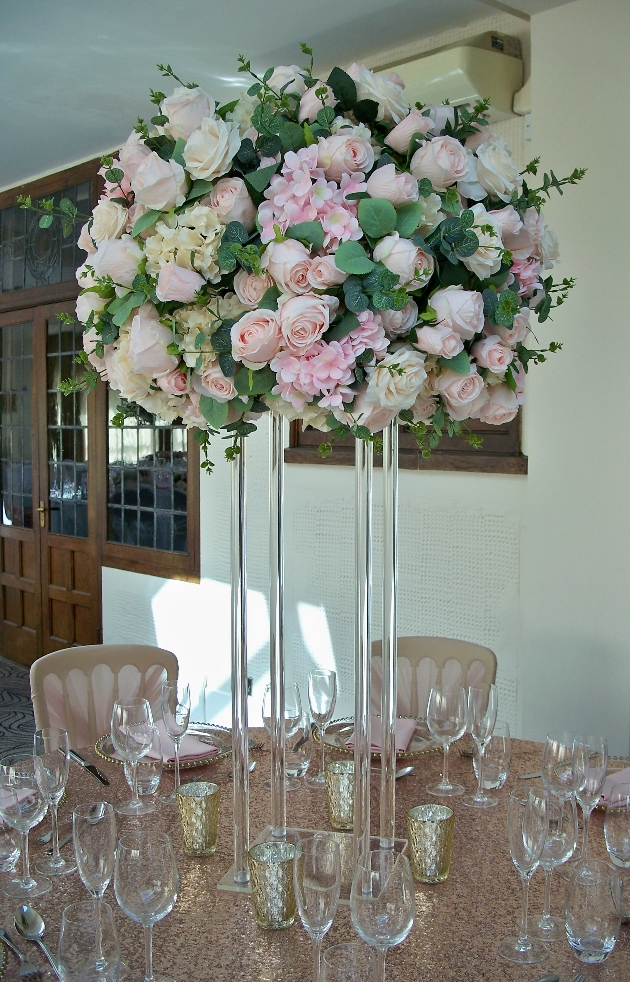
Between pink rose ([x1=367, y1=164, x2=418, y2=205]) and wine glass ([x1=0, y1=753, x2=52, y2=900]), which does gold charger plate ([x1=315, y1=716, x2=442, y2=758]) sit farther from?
pink rose ([x1=367, y1=164, x2=418, y2=205])

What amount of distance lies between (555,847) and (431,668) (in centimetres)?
135

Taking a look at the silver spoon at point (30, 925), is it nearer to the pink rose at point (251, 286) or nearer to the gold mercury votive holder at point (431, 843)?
the gold mercury votive holder at point (431, 843)

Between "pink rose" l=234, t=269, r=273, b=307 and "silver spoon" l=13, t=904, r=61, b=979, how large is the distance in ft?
3.03

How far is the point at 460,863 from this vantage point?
1.55 m

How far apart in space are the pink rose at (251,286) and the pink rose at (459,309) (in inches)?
8.4

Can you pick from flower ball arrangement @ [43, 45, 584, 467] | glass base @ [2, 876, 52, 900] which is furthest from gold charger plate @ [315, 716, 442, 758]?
flower ball arrangement @ [43, 45, 584, 467]

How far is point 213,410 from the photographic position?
1261 millimetres

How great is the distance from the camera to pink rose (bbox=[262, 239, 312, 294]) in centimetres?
112

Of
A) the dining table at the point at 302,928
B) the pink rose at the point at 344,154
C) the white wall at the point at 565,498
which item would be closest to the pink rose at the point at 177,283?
the pink rose at the point at 344,154

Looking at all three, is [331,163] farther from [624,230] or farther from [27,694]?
[27,694]

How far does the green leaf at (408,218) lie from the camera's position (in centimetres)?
114

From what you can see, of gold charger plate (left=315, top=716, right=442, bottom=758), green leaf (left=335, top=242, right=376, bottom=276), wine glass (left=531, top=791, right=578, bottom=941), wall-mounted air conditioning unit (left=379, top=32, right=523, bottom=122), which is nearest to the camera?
green leaf (left=335, top=242, right=376, bottom=276)

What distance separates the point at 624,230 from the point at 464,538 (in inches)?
48.6

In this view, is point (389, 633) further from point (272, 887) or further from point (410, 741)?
point (410, 741)
